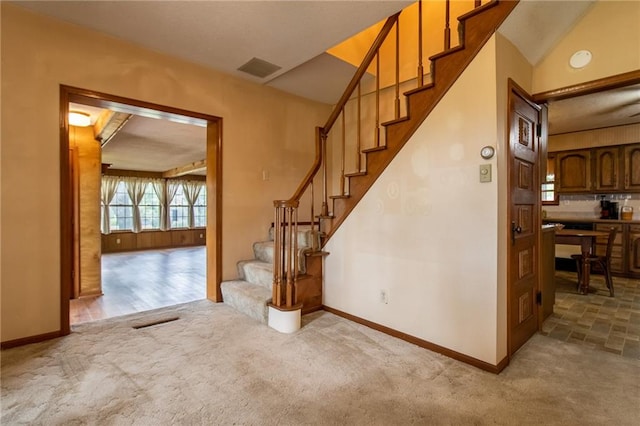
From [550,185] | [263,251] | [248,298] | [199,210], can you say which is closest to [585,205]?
[550,185]

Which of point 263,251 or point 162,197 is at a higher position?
point 162,197

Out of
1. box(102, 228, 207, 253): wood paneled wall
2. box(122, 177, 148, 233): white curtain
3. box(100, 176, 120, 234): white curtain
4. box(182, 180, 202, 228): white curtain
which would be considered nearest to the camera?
box(100, 176, 120, 234): white curtain

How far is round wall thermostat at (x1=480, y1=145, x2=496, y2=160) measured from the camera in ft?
6.72

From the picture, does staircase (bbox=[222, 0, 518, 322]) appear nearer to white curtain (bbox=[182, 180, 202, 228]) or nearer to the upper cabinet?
the upper cabinet

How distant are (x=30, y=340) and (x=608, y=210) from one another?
7.99 m

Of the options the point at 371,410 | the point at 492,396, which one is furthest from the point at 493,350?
the point at 371,410

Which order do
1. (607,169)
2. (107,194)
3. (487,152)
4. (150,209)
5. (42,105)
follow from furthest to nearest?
(150,209) < (107,194) < (607,169) < (42,105) < (487,152)

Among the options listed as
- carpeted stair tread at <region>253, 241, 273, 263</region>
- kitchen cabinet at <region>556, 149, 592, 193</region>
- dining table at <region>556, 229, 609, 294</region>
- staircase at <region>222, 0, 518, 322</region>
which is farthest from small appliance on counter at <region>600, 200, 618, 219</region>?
carpeted stair tread at <region>253, 241, 273, 263</region>

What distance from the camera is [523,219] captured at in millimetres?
2455

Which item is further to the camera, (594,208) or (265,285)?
(594,208)

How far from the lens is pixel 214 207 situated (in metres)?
3.60

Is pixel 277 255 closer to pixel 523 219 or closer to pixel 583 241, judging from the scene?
pixel 523 219

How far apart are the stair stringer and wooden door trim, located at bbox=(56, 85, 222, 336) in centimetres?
153

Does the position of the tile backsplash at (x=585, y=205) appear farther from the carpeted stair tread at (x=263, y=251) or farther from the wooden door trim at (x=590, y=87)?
the carpeted stair tread at (x=263, y=251)
